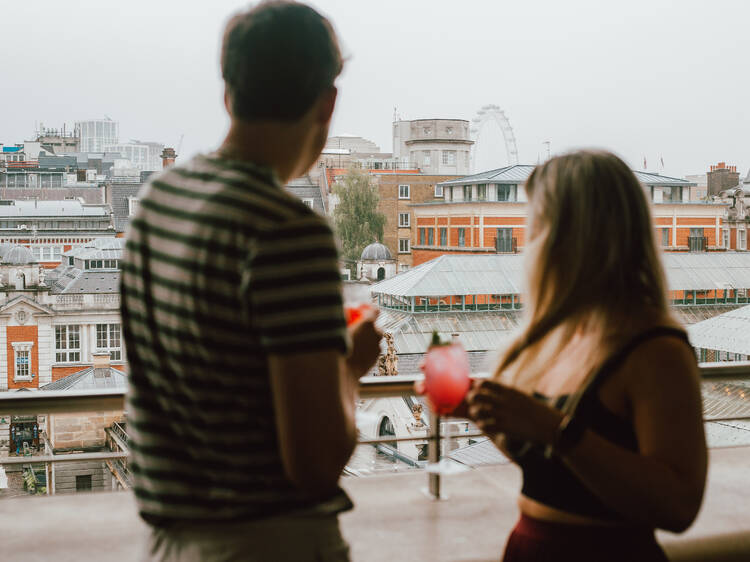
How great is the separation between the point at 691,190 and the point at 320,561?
55.7ft

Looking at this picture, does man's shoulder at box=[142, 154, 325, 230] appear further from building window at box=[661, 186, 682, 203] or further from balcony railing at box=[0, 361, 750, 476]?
building window at box=[661, 186, 682, 203]

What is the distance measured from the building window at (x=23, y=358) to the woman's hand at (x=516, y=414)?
35.0ft

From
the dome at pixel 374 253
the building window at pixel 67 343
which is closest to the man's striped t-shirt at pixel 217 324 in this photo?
the building window at pixel 67 343

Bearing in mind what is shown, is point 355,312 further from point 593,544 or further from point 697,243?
point 697,243

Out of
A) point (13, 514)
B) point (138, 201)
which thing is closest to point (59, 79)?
point (13, 514)

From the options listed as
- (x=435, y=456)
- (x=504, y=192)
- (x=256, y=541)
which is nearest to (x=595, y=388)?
(x=256, y=541)

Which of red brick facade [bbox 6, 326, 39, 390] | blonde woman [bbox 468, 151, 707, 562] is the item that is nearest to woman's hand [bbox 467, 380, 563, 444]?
blonde woman [bbox 468, 151, 707, 562]

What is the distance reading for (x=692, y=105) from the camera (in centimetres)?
449

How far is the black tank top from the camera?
675mm

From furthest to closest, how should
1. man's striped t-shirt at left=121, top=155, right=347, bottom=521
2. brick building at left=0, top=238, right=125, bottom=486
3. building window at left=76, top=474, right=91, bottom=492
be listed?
brick building at left=0, top=238, right=125, bottom=486
building window at left=76, top=474, right=91, bottom=492
man's striped t-shirt at left=121, top=155, right=347, bottom=521

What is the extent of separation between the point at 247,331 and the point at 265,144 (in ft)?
0.46

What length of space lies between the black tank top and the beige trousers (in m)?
0.21

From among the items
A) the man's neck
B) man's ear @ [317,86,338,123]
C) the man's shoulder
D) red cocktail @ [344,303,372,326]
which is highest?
man's ear @ [317,86,338,123]

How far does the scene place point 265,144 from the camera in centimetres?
58
